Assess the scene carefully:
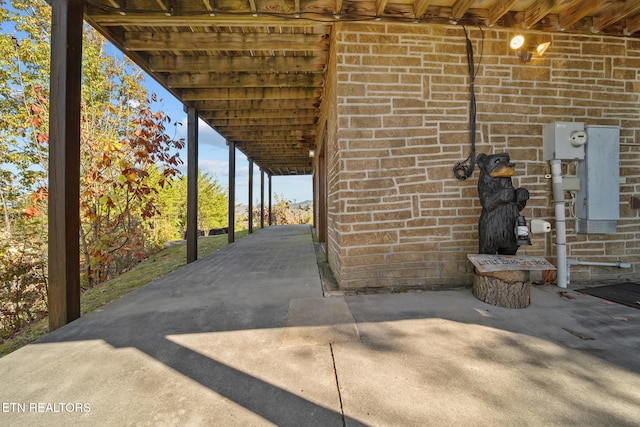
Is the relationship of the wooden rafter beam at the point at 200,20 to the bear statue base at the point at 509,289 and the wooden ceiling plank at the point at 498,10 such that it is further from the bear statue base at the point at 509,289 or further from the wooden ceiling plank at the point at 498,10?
the bear statue base at the point at 509,289

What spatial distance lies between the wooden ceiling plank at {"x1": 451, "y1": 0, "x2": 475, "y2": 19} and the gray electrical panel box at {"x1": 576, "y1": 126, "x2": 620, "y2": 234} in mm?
1965

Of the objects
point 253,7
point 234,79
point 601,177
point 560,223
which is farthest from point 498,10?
point 234,79

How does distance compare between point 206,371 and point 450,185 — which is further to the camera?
point 450,185

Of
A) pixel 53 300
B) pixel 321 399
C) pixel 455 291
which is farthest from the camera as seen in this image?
pixel 455 291

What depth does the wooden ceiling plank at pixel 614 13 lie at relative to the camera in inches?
105

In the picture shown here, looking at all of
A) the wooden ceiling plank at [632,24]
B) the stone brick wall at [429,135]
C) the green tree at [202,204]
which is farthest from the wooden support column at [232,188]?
the wooden ceiling plank at [632,24]

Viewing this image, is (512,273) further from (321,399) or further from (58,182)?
(58,182)

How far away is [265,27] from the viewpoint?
3.13m

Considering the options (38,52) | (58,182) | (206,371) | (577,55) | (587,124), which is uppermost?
(38,52)

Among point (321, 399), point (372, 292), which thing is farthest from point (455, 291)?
point (321, 399)

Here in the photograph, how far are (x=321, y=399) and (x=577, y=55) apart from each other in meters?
4.57

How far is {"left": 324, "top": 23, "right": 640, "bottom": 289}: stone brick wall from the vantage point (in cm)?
286

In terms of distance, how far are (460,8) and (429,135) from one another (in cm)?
130

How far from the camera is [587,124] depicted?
10.1 ft
